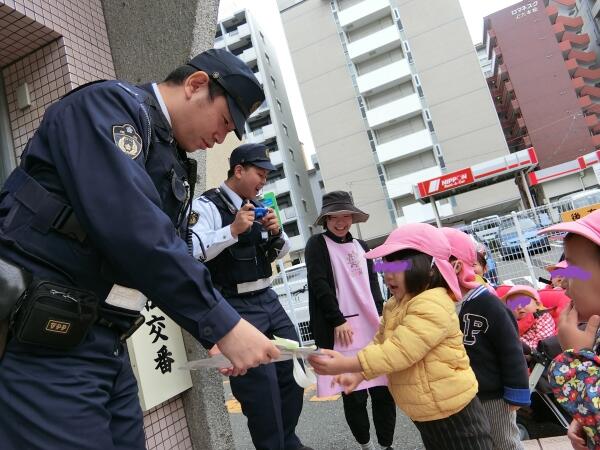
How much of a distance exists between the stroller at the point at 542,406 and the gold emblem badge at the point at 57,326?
2.57m

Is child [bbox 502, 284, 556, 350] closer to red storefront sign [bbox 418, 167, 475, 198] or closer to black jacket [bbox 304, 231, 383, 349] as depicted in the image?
black jacket [bbox 304, 231, 383, 349]

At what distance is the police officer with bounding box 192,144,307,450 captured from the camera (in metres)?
2.24

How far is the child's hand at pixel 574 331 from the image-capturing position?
1.33 m

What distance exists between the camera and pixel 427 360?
187cm

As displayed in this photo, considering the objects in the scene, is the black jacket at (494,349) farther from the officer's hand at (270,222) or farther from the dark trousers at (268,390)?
the officer's hand at (270,222)

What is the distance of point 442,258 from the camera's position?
205 cm

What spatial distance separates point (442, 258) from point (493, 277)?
5.27m

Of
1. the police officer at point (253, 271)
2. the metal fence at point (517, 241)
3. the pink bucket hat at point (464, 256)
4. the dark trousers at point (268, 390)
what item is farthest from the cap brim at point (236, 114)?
the metal fence at point (517, 241)

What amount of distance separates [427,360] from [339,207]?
53.4 inches

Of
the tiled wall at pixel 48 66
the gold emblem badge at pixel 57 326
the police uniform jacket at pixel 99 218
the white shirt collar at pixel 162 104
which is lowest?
the gold emblem badge at pixel 57 326

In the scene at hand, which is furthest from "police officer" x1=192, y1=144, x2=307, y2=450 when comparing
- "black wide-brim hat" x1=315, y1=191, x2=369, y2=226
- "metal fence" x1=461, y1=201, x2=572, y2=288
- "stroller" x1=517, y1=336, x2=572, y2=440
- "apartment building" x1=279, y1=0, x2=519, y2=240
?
"apartment building" x1=279, y1=0, x2=519, y2=240

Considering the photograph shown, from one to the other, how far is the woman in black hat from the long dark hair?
909mm

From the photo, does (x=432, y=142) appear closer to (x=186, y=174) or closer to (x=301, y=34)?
(x=301, y=34)

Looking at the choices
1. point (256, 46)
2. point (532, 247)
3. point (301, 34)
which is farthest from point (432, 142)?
point (532, 247)
